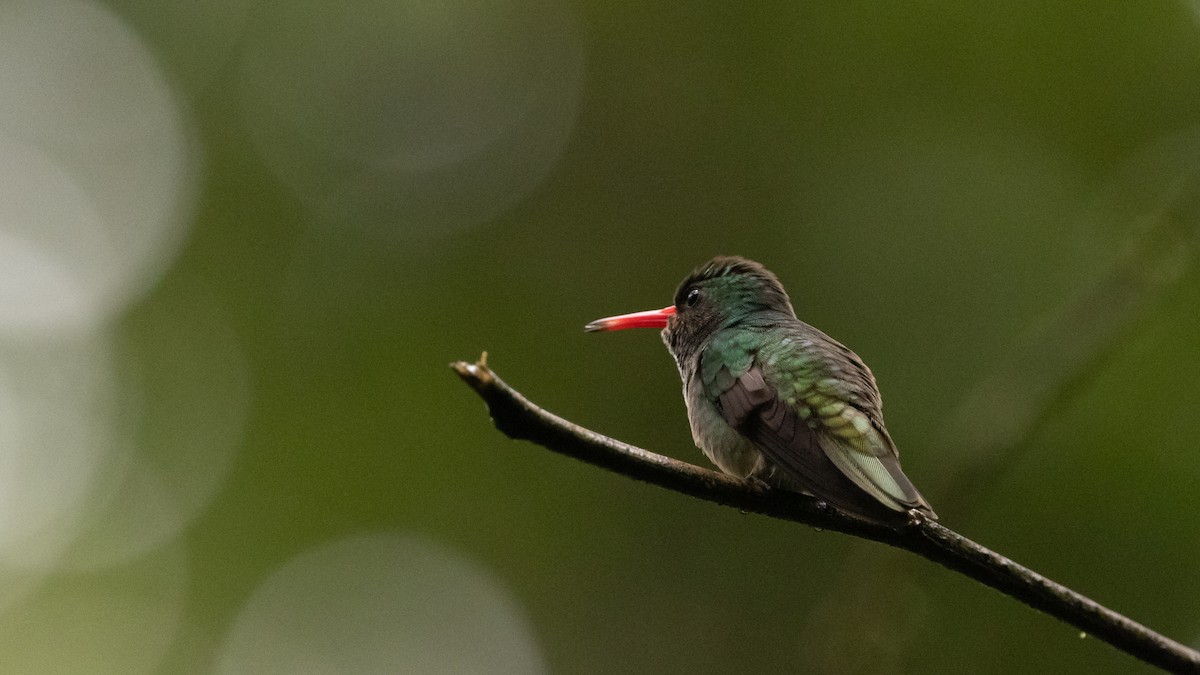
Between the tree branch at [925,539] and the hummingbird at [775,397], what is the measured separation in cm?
12

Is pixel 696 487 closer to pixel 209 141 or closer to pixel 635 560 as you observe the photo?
pixel 635 560

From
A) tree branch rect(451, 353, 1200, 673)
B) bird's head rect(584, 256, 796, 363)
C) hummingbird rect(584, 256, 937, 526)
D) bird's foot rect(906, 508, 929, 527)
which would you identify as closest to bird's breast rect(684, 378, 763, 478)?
hummingbird rect(584, 256, 937, 526)

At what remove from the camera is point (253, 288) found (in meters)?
8.89

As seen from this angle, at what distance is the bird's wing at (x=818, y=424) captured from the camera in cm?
257

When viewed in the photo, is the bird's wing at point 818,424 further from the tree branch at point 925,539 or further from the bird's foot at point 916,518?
the tree branch at point 925,539

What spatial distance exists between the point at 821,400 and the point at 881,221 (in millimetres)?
5512

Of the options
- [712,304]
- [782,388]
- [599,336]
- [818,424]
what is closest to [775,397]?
[782,388]

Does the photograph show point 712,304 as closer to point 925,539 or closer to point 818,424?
point 818,424

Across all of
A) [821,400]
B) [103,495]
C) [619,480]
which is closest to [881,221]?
[619,480]

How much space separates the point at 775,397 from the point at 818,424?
251 mm

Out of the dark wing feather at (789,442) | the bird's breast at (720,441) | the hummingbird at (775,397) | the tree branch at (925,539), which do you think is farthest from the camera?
Answer: the bird's breast at (720,441)

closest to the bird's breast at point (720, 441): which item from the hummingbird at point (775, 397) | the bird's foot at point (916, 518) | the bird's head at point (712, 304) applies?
the hummingbird at point (775, 397)

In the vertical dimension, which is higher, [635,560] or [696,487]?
[696,487]

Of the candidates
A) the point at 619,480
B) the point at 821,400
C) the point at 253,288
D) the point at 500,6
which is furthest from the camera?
the point at 500,6
